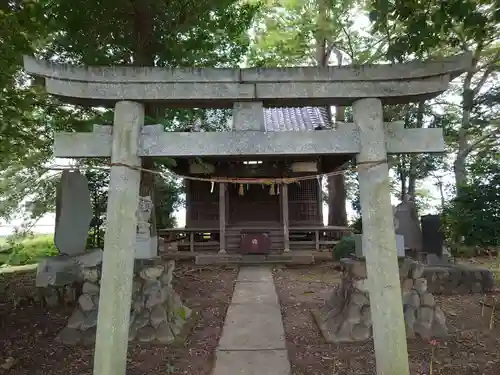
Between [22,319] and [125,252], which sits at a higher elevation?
[125,252]

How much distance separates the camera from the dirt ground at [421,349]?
4.03 meters

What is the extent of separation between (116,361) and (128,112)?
2186mm

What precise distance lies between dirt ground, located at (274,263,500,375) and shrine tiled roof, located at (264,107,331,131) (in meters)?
6.83

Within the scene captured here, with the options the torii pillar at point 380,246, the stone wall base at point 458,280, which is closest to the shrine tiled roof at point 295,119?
Result: the stone wall base at point 458,280

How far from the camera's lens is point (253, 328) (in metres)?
5.33

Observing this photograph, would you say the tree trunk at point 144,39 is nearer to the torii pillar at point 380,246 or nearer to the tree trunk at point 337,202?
the torii pillar at point 380,246

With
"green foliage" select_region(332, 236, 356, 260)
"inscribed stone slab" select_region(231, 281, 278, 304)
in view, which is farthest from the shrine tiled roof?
"inscribed stone slab" select_region(231, 281, 278, 304)

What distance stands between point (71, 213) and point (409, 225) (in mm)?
6742

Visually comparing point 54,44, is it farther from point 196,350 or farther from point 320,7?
point 320,7

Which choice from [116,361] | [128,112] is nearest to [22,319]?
[116,361]

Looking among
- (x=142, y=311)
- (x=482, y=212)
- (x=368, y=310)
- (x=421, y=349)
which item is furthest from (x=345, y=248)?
(x=142, y=311)

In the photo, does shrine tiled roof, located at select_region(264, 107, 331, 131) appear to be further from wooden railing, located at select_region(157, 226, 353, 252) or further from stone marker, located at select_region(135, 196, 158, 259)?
stone marker, located at select_region(135, 196, 158, 259)

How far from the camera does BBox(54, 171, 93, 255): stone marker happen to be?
6.68m

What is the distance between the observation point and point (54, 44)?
23.7ft
